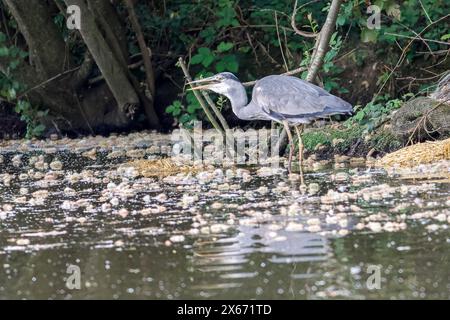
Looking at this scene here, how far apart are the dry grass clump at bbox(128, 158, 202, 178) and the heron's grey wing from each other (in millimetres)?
989

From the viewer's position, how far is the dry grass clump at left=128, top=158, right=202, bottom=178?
10.5m

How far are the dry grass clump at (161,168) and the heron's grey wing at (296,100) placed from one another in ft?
3.24

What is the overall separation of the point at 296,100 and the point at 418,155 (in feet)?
4.12

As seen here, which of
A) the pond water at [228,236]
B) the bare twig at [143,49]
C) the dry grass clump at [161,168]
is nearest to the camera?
the pond water at [228,236]

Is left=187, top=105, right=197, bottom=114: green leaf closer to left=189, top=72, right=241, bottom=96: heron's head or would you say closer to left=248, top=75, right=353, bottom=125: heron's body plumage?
left=189, top=72, right=241, bottom=96: heron's head

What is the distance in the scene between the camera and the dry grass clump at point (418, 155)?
1002cm

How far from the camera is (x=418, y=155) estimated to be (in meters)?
10.1

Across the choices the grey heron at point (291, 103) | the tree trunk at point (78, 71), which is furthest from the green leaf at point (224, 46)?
the grey heron at point (291, 103)

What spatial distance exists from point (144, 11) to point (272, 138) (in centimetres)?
431

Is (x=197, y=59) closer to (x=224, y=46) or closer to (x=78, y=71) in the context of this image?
(x=224, y=46)

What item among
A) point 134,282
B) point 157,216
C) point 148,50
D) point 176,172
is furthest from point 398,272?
point 148,50

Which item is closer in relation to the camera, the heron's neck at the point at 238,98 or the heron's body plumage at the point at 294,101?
the heron's body plumage at the point at 294,101
